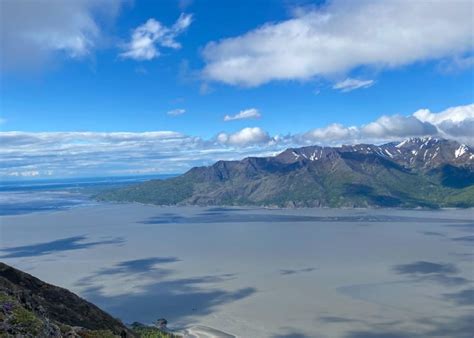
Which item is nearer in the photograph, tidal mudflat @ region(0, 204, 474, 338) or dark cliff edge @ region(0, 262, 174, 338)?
dark cliff edge @ region(0, 262, 174, 338)

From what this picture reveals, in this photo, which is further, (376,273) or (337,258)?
(337,258)

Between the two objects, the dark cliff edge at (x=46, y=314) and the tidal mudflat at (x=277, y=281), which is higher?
the dark cliff edge at (x=46, y=314)

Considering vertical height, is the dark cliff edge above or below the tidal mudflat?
above

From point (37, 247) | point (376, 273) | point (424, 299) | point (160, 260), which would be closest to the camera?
point (424, 299)

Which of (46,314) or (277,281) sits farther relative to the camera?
(277,281)

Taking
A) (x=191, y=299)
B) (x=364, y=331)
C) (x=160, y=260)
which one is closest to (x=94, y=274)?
(x=160, y=260)

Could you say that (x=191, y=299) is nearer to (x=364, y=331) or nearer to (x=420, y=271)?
(x=364, y=331)

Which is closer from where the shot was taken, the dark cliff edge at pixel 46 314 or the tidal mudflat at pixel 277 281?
the dark cliff edge at pixel 46 314

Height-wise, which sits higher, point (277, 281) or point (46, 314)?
point (46, 314)
